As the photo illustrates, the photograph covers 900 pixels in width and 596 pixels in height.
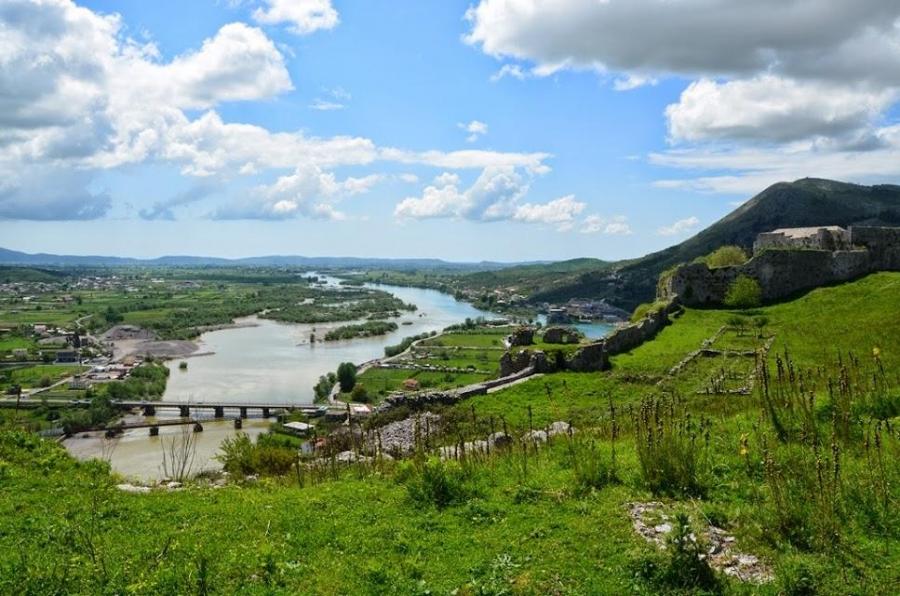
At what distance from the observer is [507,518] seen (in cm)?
782

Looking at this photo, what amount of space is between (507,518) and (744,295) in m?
25.8

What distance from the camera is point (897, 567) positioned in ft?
19.3

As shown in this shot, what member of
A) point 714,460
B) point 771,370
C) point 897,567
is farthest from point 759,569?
point 771,370

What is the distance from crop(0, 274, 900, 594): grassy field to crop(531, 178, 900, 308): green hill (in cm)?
12081

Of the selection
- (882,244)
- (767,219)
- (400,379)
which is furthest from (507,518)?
(767,219)

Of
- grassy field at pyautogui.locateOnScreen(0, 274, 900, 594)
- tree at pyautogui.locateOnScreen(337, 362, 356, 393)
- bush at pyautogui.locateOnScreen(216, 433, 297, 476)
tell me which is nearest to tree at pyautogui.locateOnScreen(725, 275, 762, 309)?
grassy field at pyautogui.locateOnScreen(0, 274, 900, 594)

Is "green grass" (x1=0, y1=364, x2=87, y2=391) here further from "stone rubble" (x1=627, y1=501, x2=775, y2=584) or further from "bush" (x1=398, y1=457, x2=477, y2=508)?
"stone rubble" (x1=627, y1=501, x2=775, y2=584)

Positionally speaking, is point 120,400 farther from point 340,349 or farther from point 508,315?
point 508,315

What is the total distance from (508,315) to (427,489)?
154557 millimetres

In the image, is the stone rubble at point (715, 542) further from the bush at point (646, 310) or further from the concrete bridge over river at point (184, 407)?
the concrete bridge over river at point (184, 407)

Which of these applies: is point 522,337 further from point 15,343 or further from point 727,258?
point 15,343

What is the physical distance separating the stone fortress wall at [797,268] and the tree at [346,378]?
50.5 metres

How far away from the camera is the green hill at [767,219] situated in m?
126

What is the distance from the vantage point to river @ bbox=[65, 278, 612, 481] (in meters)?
52.3
